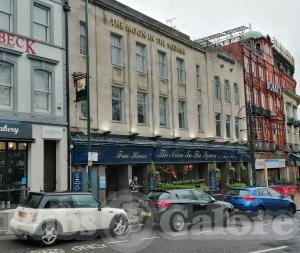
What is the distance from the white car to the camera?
37.6 feet

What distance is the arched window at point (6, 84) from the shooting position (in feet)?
57.9

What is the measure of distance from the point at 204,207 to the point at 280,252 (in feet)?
17.6

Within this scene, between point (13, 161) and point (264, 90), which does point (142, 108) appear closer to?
point (13, 161)

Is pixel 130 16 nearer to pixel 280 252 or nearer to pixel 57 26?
pixel 57 26

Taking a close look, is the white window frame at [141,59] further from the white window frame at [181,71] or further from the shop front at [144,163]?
the shop front at [144,163]

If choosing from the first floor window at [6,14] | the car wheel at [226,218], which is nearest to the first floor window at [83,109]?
the first floor window at [6,14]

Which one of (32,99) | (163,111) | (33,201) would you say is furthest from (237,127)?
(33,201)

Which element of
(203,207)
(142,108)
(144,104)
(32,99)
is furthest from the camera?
(144,104)

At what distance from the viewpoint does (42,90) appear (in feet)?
63.2

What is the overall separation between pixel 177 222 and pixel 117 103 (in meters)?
10.6

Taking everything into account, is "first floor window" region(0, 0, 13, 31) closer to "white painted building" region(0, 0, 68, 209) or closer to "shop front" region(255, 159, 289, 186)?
"white painted building" region(0, 0, 68, 209)

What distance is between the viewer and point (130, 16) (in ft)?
81.4

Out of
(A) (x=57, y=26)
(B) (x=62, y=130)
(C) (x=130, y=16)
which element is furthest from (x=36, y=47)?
(C) (x=130, y=16)

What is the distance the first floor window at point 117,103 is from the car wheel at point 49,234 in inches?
475
